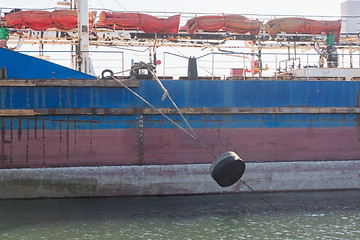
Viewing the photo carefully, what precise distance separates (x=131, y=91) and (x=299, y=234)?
672 cm

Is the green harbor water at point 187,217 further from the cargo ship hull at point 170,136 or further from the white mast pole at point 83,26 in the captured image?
the white mast pole at point 83,26

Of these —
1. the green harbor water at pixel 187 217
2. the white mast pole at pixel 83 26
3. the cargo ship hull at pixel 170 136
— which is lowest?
the green harbor water at pixel 187 217

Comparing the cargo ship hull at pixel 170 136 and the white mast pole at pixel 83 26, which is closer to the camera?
the cargo ship hull at pixel 170 136

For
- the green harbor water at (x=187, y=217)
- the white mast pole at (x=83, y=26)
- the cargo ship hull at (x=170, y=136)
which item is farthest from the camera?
the white mast pole at (x=83, y=26)

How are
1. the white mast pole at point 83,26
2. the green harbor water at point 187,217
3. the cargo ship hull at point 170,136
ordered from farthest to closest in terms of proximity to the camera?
the white mast pole at point 83,26 < the cargo ship hull at point 170,136 < the green harbor water at point 187,217

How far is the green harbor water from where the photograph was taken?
32.2ft

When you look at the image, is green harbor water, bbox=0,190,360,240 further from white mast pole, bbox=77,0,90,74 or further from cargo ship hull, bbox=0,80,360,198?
white mast pole, bbox=77,0,90,74

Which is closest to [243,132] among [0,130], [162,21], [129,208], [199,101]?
[199,101]

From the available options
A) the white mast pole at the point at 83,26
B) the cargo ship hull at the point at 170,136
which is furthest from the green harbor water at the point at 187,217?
the white mast pole at the point at 83,26

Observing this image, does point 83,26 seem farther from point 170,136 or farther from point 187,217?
point 187,217

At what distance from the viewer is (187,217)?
11.2 m

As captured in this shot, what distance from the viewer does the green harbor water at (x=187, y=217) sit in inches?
386

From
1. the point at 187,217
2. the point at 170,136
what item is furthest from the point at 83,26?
the point at 187,217

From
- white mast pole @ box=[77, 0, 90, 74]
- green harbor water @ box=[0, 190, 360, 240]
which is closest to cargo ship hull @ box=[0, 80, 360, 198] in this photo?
green harbor water @ box=[0, 190, 360, 240]
